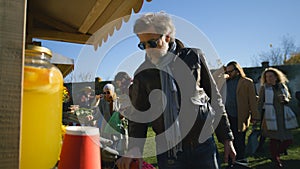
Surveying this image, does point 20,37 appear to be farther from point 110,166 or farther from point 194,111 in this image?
point 110,166

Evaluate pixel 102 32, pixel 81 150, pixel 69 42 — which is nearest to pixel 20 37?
pixel 81 150

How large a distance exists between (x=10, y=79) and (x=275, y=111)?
372 centimetres

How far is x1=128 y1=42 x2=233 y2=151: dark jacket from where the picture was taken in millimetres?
1218

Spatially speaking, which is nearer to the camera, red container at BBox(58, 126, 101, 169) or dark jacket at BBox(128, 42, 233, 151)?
red container at BBox(58, 126, 101, 169)

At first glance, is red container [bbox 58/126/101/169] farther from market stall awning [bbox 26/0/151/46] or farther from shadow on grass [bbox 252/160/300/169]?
shadow on grass [bbox 252/160/300/169]

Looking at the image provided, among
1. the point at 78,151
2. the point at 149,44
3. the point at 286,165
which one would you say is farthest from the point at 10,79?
the point at 286,165

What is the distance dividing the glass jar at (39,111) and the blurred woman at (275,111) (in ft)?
11.2

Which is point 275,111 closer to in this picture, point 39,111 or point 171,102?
point 171,102

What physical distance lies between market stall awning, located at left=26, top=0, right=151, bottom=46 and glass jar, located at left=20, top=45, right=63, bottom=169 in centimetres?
101

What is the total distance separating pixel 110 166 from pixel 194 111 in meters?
1.49

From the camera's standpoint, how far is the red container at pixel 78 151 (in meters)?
0.61

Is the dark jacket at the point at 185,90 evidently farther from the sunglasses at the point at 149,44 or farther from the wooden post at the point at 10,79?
the wooden post at the point at 10,79

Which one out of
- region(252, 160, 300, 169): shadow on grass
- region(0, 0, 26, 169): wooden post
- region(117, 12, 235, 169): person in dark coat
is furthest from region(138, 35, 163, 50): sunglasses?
region(252, 160, 300, 169): shadow on grass

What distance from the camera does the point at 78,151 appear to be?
0.62 metres
